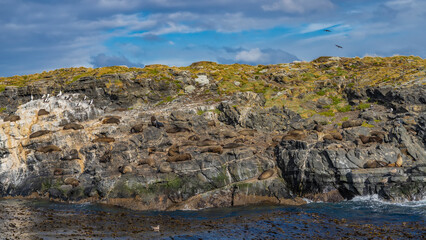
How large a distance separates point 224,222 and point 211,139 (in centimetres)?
1587

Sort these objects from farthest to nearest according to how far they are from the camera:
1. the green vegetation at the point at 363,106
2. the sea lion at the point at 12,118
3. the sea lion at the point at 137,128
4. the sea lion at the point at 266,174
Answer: the green vegetation at the point at 363,106 → the sea lion at the point at 137,128 → the sea lion at the point at 12,118 → the sea lion at the point at 266,174

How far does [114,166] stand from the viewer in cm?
3453

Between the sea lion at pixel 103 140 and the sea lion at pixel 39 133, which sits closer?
the sea lion at pixel 103 140

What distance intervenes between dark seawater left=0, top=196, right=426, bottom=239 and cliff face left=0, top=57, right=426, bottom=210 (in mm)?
2237

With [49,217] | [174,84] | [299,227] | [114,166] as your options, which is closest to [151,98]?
[174,84]

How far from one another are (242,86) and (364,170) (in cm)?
2690

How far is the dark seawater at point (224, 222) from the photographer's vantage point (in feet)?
67.7

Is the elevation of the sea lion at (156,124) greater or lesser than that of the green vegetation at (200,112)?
lesser

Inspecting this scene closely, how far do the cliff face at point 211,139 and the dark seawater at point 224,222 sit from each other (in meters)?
2.24

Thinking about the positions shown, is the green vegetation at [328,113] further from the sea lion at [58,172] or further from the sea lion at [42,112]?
the sea lion at [42,112]

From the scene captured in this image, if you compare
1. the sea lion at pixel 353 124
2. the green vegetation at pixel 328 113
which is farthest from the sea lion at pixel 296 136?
the green vegetation at pixel 328 113

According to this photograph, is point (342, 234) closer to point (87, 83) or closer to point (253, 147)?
point (253, 147)

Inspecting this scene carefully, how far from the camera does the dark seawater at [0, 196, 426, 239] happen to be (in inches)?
812

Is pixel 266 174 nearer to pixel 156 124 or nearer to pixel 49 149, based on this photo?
pixel 156 124
